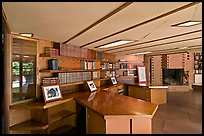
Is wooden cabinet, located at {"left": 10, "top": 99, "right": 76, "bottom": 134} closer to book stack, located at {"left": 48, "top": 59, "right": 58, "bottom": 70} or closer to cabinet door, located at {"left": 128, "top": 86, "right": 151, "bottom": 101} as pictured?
book stack, located at {"left": 48, "top": 59, "right": 58, "bottom": 70}

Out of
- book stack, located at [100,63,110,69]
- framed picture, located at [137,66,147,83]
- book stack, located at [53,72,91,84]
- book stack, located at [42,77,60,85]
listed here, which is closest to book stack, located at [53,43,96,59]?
book stack, located at [53,72,91,84]

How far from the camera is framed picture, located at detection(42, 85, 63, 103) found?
2902 millimetres

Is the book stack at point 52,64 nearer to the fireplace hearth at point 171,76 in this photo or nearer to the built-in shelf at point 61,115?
the built-in shelf at point 61,115

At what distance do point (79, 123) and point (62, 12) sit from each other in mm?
2890

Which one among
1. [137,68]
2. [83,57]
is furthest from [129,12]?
[137,68]

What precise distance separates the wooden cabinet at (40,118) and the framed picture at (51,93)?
0.46ft

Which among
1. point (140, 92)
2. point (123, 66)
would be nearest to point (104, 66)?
point (123, 66)

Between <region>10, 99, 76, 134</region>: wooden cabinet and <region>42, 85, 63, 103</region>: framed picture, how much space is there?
0.46ft

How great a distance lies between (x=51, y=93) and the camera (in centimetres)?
302

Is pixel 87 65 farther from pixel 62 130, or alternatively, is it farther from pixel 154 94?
pixel 154 94

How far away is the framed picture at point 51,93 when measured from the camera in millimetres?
2902

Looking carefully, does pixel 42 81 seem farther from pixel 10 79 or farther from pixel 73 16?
pixel 73 16

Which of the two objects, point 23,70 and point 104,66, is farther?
point 104,66

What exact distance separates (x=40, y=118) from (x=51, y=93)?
526 mm
